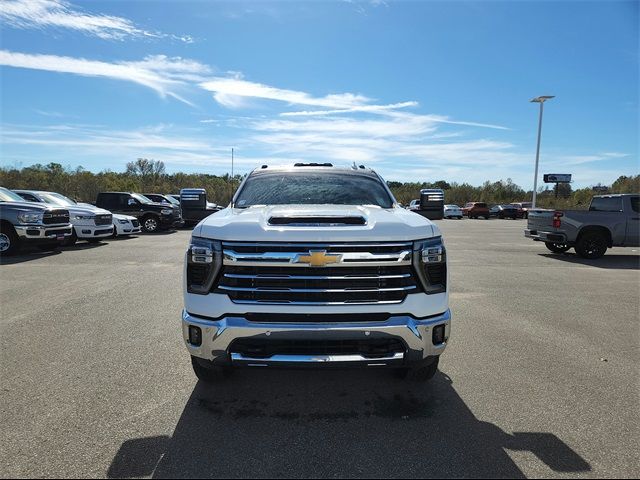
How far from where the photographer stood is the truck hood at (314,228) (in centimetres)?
299

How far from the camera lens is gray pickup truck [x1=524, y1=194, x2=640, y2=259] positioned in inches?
475

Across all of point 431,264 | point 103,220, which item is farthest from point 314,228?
point 103,220

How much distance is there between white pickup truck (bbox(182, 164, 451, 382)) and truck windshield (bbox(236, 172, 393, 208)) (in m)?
1.23

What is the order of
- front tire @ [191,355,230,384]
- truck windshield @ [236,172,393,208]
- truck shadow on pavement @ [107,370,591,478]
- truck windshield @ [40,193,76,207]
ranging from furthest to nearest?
truck windshield @ [40,193,76,207] → truck windshield @ [236,172,393,208] → front tire @ [191,355,230,384] → truck shadow on pavement @ [107,370,591,478]

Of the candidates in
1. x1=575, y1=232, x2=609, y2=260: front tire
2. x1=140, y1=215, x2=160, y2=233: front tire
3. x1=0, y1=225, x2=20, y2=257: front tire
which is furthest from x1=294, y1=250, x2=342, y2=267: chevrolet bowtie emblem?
x1=140, y1=215, x2=160, y2=233: front tire

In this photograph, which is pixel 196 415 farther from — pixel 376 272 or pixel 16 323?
pixel 16 323

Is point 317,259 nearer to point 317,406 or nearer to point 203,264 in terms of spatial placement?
point 203,264

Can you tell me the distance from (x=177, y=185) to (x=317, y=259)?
220 ft

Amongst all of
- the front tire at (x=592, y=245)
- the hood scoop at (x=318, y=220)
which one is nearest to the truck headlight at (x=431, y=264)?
the hood scoop at (x=318, y=220)

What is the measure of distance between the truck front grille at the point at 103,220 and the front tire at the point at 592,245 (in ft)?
48.4

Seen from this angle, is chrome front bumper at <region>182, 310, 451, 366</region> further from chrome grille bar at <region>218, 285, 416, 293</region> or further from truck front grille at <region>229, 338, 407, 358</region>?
chrome grille bar at <region>218, 285, 416, 293</region>

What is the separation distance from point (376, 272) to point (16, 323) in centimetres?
485

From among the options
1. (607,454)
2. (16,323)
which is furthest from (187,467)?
(16,323)

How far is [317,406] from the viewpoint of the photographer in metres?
3.37
